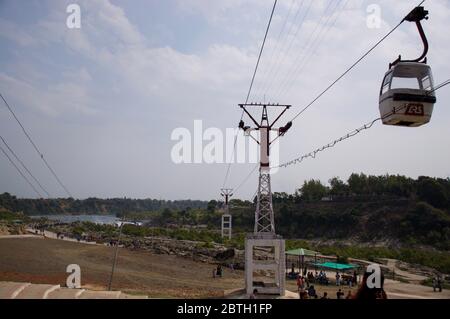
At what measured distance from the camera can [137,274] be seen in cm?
3478

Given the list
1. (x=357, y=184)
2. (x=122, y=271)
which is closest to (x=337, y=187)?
(x=357, y=184)

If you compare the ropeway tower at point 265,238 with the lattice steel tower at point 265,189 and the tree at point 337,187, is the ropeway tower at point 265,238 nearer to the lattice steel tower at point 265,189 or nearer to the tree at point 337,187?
the lattice steel tower at point 265,189

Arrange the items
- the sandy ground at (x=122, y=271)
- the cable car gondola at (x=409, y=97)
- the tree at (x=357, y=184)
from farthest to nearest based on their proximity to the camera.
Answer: the tree at (x=357, y=184) < the sandy ground at (x=122, y=271) < the cable car gondola at (x=409, y=97)

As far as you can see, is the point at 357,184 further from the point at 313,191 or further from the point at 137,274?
the point at 137,274

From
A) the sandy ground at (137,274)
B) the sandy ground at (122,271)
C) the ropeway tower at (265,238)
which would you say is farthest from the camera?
the sandy ground at (122,271)

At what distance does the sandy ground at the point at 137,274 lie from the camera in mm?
26438

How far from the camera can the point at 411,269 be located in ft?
143

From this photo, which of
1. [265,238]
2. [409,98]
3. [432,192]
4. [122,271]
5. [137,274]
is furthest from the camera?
[432,192]

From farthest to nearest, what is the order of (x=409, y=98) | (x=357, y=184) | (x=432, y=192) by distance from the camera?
(x=357, y=184)
(x=432, y=192)
(x=409, y=98)

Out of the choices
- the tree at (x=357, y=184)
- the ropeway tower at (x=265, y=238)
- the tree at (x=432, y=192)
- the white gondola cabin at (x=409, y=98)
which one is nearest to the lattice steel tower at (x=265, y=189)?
the ropeway tower at (x=265, y=238)

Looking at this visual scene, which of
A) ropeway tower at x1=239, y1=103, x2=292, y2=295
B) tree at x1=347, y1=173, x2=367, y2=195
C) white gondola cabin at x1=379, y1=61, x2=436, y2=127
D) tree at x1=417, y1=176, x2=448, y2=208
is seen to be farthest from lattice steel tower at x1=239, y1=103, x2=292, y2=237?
tree at x1=347, y1=173, x2=367, y2=195
